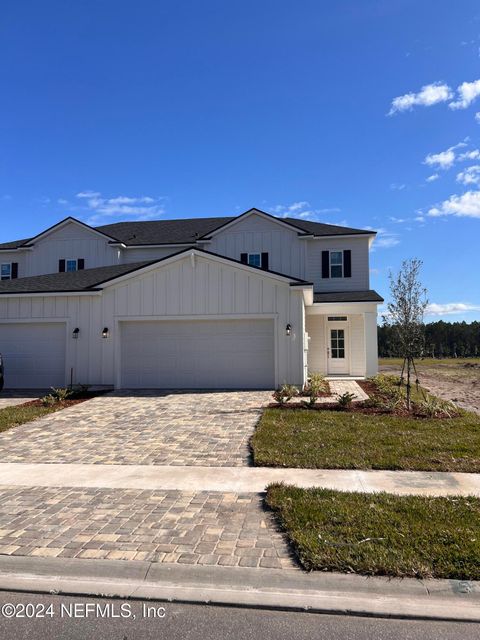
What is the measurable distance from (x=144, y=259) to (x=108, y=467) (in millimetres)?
17359

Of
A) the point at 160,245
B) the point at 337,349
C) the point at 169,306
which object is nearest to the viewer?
the point at 169,306

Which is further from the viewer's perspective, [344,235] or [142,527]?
[344,235]

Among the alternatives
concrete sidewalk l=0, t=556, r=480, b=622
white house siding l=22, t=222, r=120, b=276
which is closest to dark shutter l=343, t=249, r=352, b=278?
white house siding l=22, t=222, r=120, b=276

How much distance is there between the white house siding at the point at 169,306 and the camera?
47.4ft

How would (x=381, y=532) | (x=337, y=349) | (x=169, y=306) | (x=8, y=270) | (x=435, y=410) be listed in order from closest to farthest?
1. (x=381, y=532)
2. (x=435, y=410)
3. (x=169, y=306)
4. (x=337, y=349)
5. (x=8, y=270)

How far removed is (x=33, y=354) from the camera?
626 inches

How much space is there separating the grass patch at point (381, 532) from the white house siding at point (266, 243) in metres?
16.2

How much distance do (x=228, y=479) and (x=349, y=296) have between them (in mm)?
14682

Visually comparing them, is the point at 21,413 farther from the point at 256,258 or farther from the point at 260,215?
the point at 260,215

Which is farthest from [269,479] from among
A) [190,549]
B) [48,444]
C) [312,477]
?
[48,444]

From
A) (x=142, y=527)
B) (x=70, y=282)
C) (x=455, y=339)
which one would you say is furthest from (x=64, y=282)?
(x=455, y=339)

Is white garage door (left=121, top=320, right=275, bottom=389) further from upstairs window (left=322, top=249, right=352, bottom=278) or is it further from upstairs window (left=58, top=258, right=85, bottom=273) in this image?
upstairs window (left=58, top=258, right=85, bottom=273)

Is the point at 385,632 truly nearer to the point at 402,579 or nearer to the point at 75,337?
the point at 402,579

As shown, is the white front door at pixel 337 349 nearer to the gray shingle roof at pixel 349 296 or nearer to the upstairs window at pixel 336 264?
the gray shingle roof at pixel 349 296
